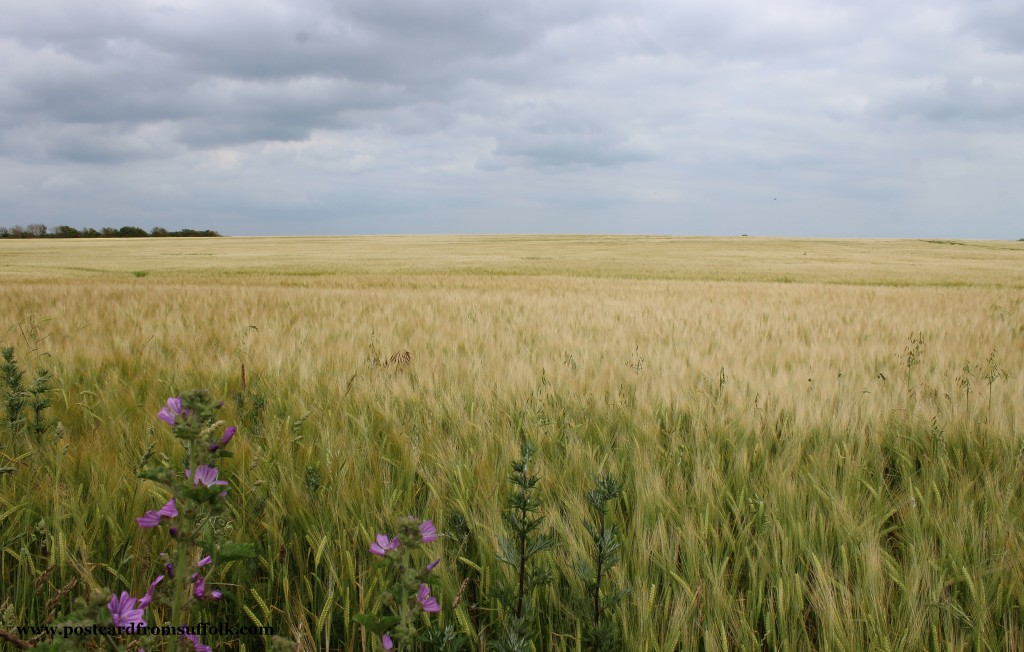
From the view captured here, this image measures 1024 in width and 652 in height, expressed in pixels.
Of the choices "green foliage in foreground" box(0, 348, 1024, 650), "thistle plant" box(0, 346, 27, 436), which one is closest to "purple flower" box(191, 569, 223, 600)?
"green foliage in foreground" box(0, 348, 1024, 650)

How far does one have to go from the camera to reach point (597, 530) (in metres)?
1.29

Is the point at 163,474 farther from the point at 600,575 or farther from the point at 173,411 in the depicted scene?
the point at 600,575

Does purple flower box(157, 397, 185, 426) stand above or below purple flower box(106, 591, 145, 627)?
above

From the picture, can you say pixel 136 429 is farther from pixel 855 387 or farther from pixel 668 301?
pixel 668 301

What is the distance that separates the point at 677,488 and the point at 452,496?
1.98 ft

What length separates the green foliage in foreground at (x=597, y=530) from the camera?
1.08 m

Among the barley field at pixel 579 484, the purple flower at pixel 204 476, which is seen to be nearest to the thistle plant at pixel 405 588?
the barley field at pixel 579 484

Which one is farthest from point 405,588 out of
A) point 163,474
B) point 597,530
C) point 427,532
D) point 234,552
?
point 597,530

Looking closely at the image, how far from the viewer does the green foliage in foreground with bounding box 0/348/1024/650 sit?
108cm

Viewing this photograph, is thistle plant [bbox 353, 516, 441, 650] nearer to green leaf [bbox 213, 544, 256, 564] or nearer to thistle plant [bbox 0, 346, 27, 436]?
green leaf [bbox 213, 544, 256, 564]

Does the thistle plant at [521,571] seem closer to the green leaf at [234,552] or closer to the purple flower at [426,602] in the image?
the purple flower at [426,602]

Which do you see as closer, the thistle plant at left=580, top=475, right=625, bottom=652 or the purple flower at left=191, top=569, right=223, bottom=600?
the purple flower at left=191, top=569, right=223, bottom=600

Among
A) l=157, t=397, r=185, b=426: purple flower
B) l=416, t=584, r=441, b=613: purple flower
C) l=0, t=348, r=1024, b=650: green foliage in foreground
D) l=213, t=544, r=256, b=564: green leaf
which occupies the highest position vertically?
l=157, t=397, r=185, b=426: purple flower

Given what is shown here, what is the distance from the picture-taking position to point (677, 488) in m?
1.50
